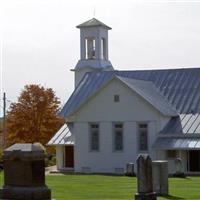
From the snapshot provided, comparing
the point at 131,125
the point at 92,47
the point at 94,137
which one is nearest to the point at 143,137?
the point at 131,125

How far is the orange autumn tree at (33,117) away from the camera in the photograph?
67875 millimetres

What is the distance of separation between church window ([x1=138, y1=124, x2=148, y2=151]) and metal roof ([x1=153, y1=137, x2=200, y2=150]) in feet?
2.77

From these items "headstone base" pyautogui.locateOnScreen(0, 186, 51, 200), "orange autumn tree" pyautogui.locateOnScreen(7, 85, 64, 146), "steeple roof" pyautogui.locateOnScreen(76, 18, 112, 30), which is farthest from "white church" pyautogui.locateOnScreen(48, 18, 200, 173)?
"headstone base" pyautogui.locateOnScreen(0, 186, 51, 200)

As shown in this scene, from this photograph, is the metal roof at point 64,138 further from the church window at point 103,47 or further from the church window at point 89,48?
the church window at point 103,47

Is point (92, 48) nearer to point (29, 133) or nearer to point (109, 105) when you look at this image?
point (109, 105)

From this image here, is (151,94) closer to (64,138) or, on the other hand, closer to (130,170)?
(64,138)

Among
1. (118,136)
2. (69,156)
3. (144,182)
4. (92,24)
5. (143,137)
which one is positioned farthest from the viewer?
(92,24)

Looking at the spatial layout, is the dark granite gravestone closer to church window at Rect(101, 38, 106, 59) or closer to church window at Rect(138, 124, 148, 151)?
church window at Rect(138, 124, 148, 151)

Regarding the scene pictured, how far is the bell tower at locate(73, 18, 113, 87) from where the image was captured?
56.4 metres

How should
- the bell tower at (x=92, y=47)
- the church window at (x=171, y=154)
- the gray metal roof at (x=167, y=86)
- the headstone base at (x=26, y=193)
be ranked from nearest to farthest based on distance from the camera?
1. the headstone base at (x=26, y=193)
2. the church window at (x=171, y=154)
3. the gray metal roof at (x=167, y=86)
4. the bell tower at (x=92, y=47)

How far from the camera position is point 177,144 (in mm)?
45344

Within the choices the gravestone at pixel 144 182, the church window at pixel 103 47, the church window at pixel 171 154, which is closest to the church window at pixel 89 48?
the church window at pixel 103 47

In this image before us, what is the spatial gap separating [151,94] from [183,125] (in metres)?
3.57

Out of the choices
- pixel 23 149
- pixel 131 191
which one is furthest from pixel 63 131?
pixel 23 149
